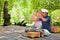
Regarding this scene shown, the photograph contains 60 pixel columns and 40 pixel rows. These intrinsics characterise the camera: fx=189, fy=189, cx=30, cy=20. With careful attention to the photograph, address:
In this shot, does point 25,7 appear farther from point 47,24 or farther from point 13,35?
point 13,35

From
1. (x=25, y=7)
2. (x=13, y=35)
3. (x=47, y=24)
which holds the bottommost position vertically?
(x=13, y=35)

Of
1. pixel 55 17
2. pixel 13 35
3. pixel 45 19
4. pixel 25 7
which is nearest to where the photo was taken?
pixel 13 35

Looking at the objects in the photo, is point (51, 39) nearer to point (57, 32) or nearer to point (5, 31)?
point (57, 32)

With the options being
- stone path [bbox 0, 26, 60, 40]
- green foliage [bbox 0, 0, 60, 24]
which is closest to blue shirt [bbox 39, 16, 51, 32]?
stone path [bbox 0, 26, 60, 40]

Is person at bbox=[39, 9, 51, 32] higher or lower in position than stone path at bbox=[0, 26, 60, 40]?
higher

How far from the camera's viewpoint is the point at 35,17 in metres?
2.35

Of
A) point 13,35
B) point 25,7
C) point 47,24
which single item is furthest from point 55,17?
point 13,35

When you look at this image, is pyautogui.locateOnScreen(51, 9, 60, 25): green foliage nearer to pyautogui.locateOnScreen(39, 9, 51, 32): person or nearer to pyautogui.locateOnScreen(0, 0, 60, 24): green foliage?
pyautogui.locateOnScreen(0, 0, 60, 24): green foliage

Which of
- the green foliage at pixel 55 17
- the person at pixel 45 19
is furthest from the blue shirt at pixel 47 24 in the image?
the green foliage at pixel 55 17

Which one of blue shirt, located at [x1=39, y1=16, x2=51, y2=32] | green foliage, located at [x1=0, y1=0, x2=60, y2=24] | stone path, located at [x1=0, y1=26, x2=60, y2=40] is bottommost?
stone path, located at [x1=0, y1=26, x2=60, y2=40]

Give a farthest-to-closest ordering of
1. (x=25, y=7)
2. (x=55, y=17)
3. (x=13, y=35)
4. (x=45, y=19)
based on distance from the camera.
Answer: (x=25, y=7)
(x=55, y=17)
(x=45, y=19)
(x=13, y=35)

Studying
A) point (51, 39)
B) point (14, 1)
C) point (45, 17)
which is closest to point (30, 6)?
point (14, 1)

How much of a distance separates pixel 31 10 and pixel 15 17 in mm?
268

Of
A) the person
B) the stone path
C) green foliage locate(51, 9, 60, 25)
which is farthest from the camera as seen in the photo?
green foliage locate(51, 9, 60, 25)
